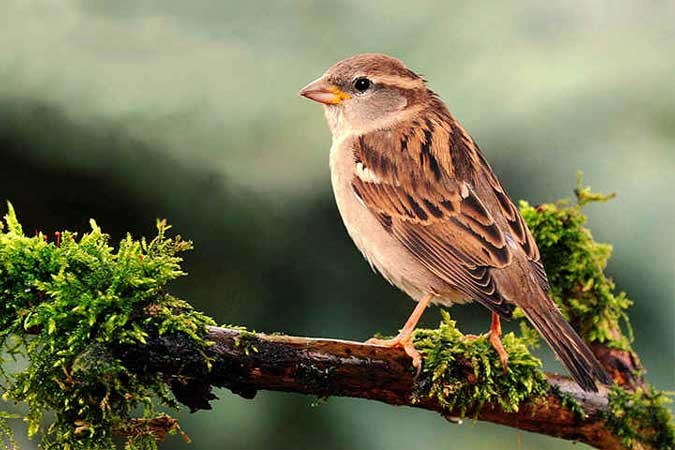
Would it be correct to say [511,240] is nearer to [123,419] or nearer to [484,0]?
[123,419]

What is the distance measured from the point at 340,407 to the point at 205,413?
2.39ft

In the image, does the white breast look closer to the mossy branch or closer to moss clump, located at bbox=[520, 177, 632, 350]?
the mossy branch

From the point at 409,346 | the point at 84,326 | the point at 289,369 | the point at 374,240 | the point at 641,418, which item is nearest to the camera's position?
the point at 84,326

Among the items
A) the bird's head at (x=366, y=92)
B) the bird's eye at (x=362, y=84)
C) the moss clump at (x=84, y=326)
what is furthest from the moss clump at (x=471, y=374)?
the bird's eye at (x=362, y=84)

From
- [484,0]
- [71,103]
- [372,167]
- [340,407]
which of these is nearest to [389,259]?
[372,167]

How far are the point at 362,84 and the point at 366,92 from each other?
0.16 feet

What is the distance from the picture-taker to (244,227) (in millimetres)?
5652

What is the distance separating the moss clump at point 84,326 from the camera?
3.14m

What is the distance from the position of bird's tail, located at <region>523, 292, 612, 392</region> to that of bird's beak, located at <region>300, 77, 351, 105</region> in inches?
55.5

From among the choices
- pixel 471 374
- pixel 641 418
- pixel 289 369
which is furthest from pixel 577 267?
pixel 289 369

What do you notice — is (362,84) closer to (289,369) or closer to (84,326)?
(289,369)

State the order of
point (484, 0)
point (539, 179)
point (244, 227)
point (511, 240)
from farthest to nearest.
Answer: point (484, 0), point (539, 179), point (244, 227), point (511, 240)

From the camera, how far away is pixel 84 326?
123 inches

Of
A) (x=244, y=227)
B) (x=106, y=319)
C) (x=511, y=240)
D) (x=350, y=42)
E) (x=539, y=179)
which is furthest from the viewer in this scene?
(x=350, y=42)
